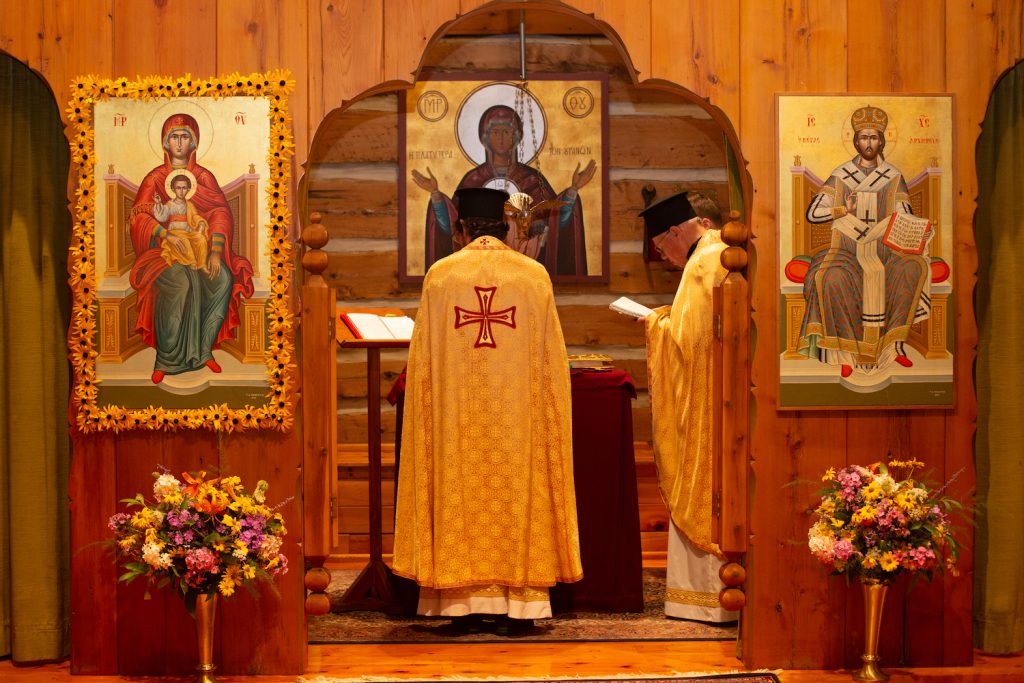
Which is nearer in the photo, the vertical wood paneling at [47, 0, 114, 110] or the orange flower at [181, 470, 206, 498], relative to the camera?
the orange flower at [181, 470, 206, 498]

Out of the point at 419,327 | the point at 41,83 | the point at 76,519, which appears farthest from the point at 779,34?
the point at 76,519

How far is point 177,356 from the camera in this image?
179 inches

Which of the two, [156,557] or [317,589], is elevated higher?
[156,557]

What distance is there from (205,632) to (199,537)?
38 cm

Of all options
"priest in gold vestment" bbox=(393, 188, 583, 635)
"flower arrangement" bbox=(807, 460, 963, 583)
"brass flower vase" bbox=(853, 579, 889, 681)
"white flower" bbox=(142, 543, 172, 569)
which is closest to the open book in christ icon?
"flower arrangement" bbox=(807, 460, 963, 583)

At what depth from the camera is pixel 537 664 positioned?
15.7 feet

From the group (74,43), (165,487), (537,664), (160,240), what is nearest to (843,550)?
(537,664)

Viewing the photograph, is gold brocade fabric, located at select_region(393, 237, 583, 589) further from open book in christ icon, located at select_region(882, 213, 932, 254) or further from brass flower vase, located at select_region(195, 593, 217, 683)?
open book in christ icon, located at select_region(882, 213, 932, 254)

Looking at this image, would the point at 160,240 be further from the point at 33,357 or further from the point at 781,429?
the point at 781,429

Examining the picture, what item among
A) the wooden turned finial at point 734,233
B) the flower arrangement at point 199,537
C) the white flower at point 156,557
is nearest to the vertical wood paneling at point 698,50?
the wooden turned finial at point 734,233

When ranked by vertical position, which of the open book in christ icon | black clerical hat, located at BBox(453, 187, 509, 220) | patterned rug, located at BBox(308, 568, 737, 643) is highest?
black clerical hat, located at BBox(453, 187, 509, 220)

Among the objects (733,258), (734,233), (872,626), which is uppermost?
(734,233)

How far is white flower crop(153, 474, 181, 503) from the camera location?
4301 millimetres

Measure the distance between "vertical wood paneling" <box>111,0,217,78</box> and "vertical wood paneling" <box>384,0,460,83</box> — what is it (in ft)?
2.30
